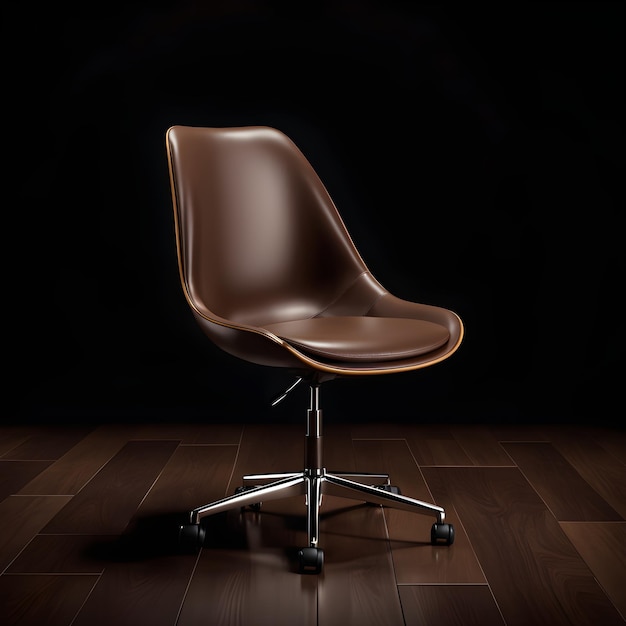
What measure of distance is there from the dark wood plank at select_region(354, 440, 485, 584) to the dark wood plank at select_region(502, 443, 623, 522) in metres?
0.32

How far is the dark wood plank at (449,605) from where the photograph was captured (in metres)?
1.73

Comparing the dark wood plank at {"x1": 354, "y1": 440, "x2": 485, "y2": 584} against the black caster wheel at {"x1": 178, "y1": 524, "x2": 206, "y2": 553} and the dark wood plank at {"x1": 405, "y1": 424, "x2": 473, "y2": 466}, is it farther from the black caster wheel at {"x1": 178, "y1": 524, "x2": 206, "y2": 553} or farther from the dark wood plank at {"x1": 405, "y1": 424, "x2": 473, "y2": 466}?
the black caster wheel at {"x1": 178, "y1": 524, "x2": 206, "y2": 553}

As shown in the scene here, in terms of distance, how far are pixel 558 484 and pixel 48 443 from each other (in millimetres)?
1748

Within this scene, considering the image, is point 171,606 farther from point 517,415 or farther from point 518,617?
point 517,415

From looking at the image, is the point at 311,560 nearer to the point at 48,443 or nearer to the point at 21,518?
the point at 21,518

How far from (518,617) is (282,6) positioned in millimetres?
2343

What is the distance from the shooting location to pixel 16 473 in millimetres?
2742

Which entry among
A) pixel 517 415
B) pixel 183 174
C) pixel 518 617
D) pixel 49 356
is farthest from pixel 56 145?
pixel 518 617

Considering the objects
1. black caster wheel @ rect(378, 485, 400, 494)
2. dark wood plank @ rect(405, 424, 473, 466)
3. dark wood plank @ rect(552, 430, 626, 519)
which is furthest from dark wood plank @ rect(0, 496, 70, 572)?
dark wood plank @ rect(552, 430, 626, 519)

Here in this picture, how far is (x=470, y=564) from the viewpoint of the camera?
2000 millimetres

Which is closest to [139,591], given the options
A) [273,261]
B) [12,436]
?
[273,261]

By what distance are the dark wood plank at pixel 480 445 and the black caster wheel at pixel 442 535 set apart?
0.75 meters

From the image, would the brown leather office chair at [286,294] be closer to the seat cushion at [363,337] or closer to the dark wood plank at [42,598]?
the seat cushion at [363,337]

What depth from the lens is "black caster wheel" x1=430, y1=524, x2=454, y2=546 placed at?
211 cm
